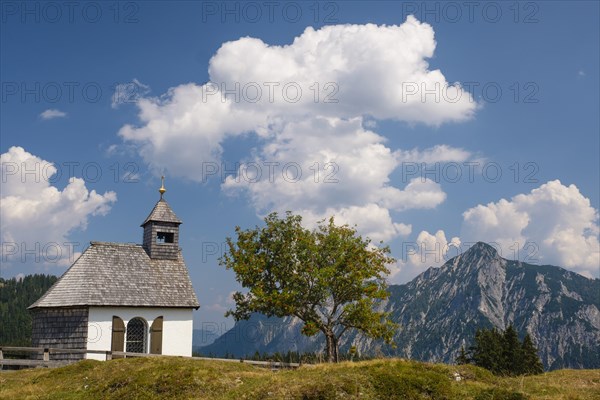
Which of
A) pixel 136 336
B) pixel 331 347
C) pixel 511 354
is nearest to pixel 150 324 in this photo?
pixel 136 336

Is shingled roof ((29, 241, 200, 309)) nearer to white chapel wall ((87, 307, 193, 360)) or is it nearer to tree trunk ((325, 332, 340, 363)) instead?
white chapel wall ((87, 307, 193, 360))

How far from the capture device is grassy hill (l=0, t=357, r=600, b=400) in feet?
53.3

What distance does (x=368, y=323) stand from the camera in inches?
1547

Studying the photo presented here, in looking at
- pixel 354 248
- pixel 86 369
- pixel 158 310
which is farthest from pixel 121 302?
pixel 354 248

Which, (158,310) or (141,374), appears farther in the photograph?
(158,310)

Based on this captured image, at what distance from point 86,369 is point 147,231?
21335mm

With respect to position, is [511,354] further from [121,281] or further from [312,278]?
[121,281]

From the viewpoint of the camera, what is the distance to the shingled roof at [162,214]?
44656 mm

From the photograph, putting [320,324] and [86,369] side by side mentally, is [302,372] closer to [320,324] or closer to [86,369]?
[86,369]

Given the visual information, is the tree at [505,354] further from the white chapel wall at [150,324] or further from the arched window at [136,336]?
the arched window at [136,336]

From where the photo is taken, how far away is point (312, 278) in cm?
3991

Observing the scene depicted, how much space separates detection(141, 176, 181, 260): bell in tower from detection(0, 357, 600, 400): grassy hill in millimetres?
19633

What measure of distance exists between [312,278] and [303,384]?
2359 centimetres

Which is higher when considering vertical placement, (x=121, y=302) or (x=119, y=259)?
(x=119, y=259)
